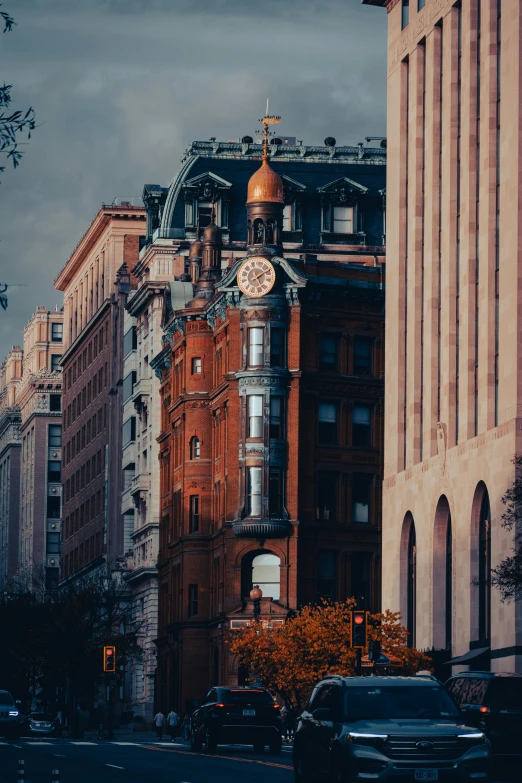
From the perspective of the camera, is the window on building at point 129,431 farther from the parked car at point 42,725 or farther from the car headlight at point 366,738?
the car headlight at point 366,738

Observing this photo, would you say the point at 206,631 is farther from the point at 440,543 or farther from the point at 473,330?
the point at 473,330

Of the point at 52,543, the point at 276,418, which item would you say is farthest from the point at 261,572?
the point at 52,543

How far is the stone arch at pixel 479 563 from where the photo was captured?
70812mm

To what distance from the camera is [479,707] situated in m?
33.7

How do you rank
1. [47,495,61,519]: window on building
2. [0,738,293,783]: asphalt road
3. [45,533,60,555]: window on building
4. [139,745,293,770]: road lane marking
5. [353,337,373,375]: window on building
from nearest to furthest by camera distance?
1. [0,738,293,783]: asphalt road
2. [139,745,293,770]: road lane marking
3. [353,337,373,375]: window on building
4. [45,533,60,555]: window on building
5. [47,495,61,519]: window on building

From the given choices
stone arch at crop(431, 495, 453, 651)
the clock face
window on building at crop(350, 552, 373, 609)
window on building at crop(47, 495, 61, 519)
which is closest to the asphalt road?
stone arch at crop(431, 495, 453, 651)

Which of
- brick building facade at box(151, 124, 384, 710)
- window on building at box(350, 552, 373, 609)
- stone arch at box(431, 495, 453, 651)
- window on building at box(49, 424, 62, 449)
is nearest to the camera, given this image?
stone arch at box(431, 495, 453, 651)

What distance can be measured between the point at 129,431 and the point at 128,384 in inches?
130

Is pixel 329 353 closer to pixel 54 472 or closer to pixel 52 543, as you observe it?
pixel 52 543

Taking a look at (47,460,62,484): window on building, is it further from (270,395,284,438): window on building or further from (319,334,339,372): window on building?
(270,395,284,438): window on building

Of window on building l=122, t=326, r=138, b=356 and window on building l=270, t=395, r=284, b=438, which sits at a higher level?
window on building l=122, t=326, r=138, b=356

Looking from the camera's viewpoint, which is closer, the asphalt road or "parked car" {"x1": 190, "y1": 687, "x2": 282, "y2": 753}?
the asphalt road

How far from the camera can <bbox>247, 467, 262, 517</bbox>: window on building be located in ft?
308

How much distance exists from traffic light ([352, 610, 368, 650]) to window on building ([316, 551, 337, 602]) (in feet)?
149
